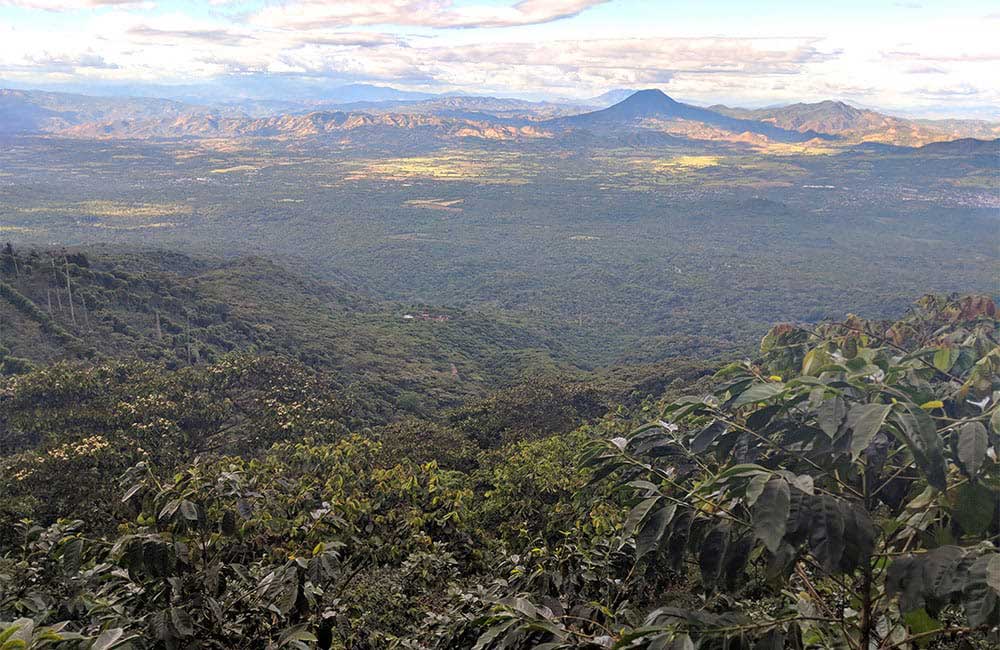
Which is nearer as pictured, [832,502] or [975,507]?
[832,502]

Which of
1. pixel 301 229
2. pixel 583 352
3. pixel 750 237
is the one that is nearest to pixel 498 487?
pixel 583 352

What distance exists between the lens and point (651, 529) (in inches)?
74.8

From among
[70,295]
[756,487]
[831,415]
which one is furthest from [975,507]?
[70,295]

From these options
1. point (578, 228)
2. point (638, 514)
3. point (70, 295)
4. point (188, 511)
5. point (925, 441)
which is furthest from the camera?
point (578, 228)

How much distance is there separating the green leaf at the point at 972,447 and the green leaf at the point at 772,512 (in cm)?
50

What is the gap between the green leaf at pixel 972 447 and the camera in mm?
1693

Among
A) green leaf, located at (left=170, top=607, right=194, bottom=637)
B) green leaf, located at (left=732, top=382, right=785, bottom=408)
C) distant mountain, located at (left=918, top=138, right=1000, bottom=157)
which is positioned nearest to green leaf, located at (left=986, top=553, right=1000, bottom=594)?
green leaf, located at (left=732, top=382, right=785, bottom=408)

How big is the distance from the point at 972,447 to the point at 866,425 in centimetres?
30

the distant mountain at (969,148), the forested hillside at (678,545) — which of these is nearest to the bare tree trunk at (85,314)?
the forested hillside at (678,545)

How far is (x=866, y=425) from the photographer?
1681 millimetres

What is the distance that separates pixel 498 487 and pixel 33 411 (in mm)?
11978

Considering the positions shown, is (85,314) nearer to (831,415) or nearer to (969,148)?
(831,415)

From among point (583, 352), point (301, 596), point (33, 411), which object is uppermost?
point (301, 596)

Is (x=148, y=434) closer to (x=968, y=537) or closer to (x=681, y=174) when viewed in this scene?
(x=968, y=537)
